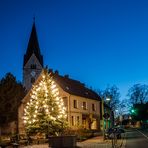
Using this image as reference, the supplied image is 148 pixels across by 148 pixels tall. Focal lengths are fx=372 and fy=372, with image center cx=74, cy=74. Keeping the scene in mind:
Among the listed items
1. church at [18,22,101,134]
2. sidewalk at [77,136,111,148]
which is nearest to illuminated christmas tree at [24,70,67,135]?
sidewalk at [77,136,111,148]

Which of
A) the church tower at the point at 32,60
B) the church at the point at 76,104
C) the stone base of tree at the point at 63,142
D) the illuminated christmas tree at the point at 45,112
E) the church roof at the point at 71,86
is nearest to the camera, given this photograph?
the stone base of tree at the point at 63,142

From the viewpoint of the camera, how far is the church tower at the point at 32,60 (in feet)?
359

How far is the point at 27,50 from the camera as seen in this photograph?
11038 cm

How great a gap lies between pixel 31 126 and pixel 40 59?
73769mm

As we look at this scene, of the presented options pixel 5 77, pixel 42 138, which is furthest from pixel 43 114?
pixel 5 77

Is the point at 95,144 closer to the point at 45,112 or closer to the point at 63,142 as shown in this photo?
the point at 63,142

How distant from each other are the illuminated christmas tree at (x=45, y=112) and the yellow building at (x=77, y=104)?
63.5 ft

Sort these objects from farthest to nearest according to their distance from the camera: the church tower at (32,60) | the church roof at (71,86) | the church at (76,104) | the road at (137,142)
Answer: the church tower at (32,60), the church roof at (71,86), the church at (76,104), the road at (137,142)

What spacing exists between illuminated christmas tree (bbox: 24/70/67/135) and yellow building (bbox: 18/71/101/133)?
63.5 ft

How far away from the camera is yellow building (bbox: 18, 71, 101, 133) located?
61.2m

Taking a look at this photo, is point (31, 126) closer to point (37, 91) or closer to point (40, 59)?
point (37, 91)

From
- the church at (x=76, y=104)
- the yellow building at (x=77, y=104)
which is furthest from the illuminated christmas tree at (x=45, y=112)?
the yellow building at (x=77, y=104)

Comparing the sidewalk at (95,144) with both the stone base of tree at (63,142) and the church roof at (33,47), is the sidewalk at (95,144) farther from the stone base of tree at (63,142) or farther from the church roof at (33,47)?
the church roof at (33,47)

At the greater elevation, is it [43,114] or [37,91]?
[37,91]
